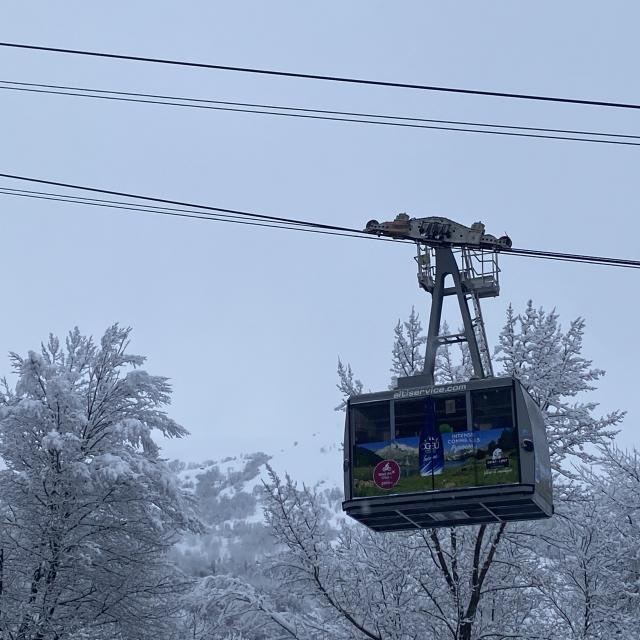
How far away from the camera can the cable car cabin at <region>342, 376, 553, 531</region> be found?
17.7m

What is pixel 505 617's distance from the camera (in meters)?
24.9

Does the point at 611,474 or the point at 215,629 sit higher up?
the point at 611,474

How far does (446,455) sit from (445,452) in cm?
5

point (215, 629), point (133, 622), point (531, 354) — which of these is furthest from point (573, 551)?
point (133, 622)

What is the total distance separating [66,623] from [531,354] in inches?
480

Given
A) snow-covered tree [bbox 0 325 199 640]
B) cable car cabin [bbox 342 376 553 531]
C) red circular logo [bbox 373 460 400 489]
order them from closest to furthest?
1. cable car cabin [bbox 342 376 553 531]
2. red circular logo [bbox 373 460 400 489]
3. snow-covered tree [bbox 0 325 199 640]

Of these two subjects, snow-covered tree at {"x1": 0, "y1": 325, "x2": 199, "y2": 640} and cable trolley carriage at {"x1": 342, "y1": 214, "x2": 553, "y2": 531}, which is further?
snow-covered tree at {"x1": 0, "y1": 325, "x2": 199, "y2": 640}

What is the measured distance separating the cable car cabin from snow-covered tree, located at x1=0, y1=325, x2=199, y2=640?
6.13 m

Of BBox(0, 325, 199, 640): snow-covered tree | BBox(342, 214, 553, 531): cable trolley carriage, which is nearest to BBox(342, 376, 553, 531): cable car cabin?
BBox(342, 214, 553, 531): cable trolley carriage

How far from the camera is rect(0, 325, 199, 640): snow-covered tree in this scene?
2273cm

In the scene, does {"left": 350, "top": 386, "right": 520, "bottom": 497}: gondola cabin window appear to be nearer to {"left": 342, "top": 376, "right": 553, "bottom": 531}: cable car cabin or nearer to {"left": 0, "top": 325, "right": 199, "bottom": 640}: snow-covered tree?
{"left": 342, "top": 376, "right": 553, "bottom": 531}: cable car cabin

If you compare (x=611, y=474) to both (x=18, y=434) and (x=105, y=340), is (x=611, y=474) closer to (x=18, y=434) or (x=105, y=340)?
(x=105, y=340)

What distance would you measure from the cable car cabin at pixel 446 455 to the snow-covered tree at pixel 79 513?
6.13 m

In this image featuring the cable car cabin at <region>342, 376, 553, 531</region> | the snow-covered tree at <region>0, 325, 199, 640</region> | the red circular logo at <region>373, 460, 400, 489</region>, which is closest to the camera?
the cable car cabin at <region>342, 376, 553, 531</region>
